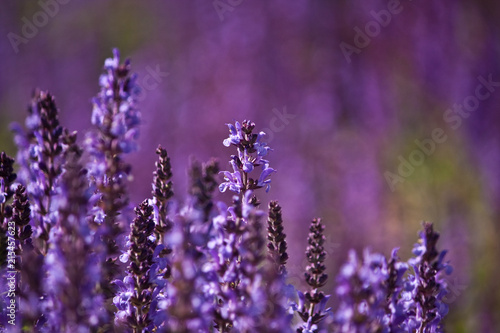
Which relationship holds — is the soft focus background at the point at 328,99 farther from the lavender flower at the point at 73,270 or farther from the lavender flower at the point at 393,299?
the lavender flower at the point at 73,270

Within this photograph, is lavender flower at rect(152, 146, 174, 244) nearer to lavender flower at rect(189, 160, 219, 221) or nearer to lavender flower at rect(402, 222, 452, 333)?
lavender flower at rect(189, 160, 219, 221)

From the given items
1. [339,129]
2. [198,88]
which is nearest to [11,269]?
[339,129]

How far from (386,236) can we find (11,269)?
4148 millimetres

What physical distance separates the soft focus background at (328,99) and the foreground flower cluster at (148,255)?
225 cm

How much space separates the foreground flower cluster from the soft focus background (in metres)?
2.25

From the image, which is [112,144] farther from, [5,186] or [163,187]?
[5,186]

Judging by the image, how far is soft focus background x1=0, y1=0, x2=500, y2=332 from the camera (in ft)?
16.3

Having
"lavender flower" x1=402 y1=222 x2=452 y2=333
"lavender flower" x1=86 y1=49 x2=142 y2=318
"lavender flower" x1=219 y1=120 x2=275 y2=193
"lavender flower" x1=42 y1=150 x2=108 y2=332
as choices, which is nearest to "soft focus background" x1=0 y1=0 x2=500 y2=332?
"lavender flower" x1=402 y1=222 x2=452 y2=333

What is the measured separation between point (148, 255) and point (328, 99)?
592 centimetres

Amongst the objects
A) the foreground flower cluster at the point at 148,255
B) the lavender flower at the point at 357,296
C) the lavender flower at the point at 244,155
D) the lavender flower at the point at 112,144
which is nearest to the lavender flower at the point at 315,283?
the foreground flower cluster at the point at 148,255

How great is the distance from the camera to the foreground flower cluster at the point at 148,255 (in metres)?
1.06

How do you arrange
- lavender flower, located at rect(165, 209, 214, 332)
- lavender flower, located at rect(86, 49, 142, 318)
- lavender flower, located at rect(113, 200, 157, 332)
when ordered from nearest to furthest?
lavender flower, located at rect(165, 209, 214, 332) < lavender flower, located at rect(86, 49, 142, 318) < lavender flower, located at rect(113, 200, 157, 332)

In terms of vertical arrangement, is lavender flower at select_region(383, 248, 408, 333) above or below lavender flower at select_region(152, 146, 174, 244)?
below

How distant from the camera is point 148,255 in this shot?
54.9 inches
